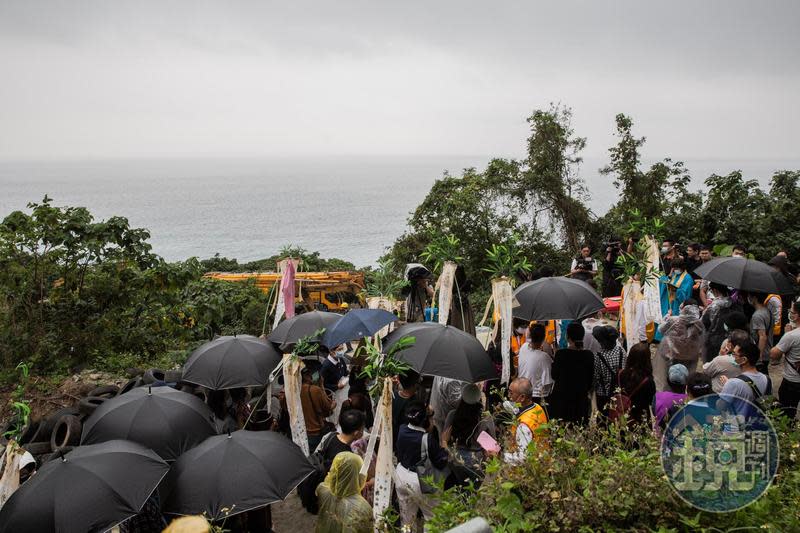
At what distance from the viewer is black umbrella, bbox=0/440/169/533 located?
4.07 m

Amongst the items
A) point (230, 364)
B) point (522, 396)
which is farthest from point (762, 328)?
point (230, 364)

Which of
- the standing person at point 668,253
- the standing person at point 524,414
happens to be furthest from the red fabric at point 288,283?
the standing person at point 668,253

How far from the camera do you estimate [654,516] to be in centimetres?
340

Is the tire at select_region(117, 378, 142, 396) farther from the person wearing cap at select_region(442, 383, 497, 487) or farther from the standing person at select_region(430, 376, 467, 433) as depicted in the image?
the person wearing cap at select_region(442, 383, 497, 487)

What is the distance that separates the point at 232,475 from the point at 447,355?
2324 mm

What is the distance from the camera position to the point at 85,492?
4.25 meters

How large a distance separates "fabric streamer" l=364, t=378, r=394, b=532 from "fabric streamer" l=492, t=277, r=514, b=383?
6.74 feet

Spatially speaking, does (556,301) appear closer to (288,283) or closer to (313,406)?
(313,406)

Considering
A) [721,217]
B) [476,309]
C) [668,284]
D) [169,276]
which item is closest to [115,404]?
[169,276]

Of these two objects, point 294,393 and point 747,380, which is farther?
point 294,393

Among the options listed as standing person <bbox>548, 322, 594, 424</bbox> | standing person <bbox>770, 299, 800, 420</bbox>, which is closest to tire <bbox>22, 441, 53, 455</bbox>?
standing person <bbox>548, 322, 594, 424</bbox>

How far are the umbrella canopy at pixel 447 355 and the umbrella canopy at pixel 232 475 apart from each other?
147 cm

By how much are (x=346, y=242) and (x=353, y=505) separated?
5796 centimetres

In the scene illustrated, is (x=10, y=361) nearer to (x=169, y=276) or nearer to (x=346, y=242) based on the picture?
(x=169, y=276)
